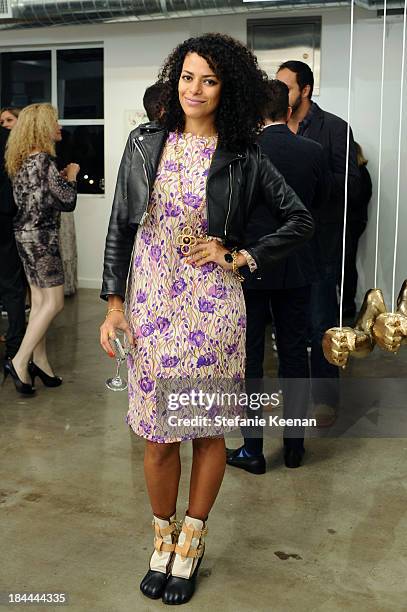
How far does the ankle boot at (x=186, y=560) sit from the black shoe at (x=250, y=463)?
3.03 ft

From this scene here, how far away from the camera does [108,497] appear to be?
2.88 meters

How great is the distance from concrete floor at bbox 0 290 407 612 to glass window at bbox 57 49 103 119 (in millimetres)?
4187

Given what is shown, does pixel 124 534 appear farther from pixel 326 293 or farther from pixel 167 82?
pixel 326 293

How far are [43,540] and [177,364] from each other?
87 centimetres

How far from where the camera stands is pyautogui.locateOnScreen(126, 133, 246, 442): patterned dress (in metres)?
2.05

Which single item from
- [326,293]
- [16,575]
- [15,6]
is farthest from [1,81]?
[16,575]

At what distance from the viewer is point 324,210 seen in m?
3.73

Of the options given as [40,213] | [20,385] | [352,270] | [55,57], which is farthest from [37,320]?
[55,57]

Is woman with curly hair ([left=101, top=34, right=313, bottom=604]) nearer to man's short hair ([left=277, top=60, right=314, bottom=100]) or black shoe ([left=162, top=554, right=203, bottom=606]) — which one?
black shoe ([left=162, top=554, right=203, bottom=606])

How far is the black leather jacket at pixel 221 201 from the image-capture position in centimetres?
204

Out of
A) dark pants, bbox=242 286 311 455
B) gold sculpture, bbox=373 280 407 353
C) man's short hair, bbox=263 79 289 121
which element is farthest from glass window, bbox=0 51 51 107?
gold sculpture, bbox=373 280 407 353

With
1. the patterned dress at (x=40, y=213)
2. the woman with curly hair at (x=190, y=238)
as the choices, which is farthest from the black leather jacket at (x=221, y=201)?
the patterned dress at (x=40, y=213)

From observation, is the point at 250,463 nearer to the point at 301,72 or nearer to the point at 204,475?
the point at 204,475

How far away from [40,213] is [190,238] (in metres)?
2.10
